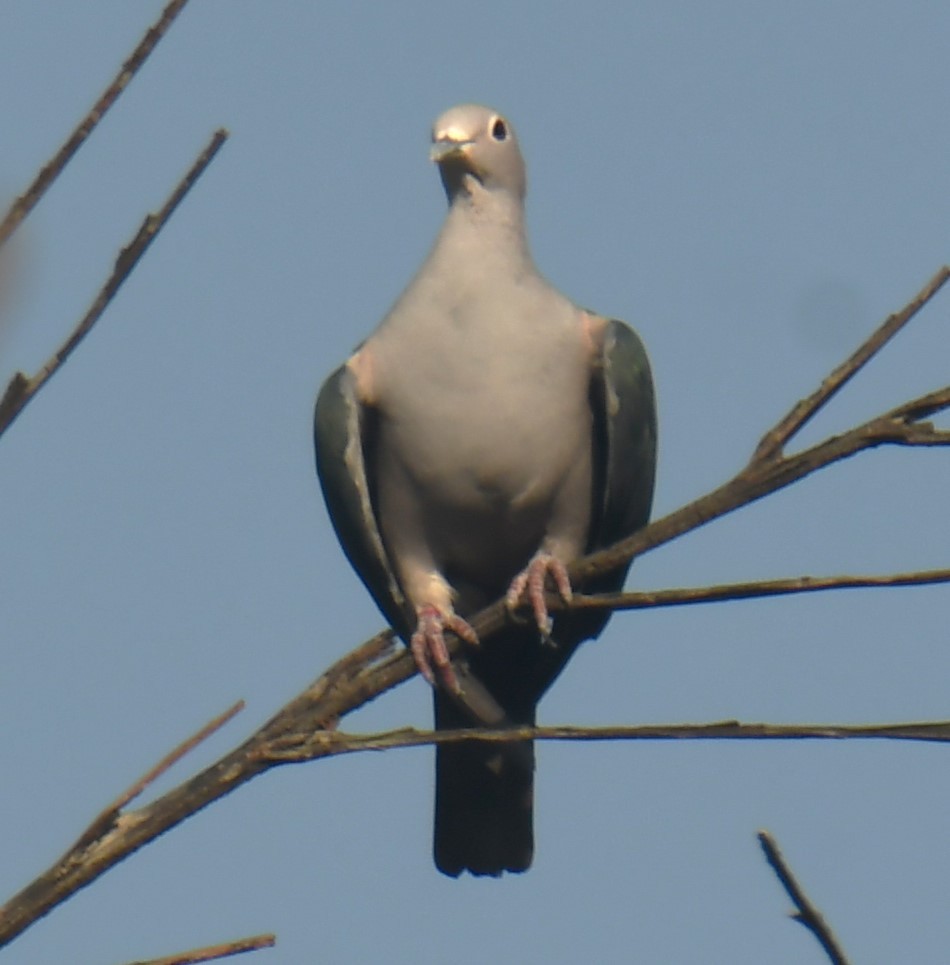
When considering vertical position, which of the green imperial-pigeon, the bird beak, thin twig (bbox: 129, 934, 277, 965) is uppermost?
the bird beak

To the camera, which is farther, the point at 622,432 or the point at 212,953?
the point at 622,432

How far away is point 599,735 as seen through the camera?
2.62 meters

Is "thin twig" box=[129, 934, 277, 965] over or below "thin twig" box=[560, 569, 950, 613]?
below

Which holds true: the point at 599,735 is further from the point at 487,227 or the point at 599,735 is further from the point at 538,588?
the point at 487,227

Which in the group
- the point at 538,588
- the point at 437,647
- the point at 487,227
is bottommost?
the point at 437,647

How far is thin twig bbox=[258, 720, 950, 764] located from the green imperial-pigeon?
189 centimetres

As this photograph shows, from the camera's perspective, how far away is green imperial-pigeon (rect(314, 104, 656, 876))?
5051 mm

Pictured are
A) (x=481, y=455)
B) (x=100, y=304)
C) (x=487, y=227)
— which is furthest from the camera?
(x=487, y=227)

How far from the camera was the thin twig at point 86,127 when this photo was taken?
6.83 ft

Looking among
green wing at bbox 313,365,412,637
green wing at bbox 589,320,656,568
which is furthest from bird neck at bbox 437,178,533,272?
green wing at bbox 313,365,412,637

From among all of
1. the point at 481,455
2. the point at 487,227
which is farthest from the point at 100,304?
the point at 487,227

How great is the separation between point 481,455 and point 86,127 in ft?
9.77

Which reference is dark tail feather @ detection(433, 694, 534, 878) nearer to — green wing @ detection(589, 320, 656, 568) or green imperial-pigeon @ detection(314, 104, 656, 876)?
green imperial-pigeon @ detection(314, 104, 656, 876)

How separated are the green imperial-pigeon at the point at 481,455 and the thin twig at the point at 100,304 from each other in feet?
8.48
